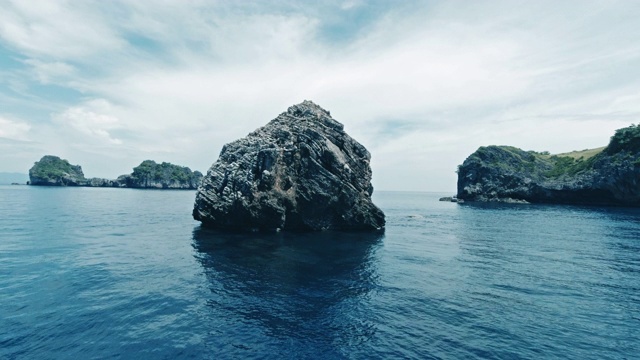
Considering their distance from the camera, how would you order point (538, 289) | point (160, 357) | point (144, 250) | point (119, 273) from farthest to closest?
point (144, 250) → point (119, 273) → point (538, 289) → point (160, 357)

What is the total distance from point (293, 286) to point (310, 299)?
12.5 feet

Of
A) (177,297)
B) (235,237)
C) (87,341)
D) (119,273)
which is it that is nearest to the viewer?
(87,341)

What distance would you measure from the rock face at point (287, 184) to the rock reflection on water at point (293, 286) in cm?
763

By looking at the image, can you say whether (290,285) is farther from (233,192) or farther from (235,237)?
(233,192)

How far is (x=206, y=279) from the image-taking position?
104 ft

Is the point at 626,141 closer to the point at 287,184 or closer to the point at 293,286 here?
the point at 287,184

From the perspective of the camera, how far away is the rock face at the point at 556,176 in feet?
385

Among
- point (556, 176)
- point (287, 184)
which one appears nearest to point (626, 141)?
point (556, 176)

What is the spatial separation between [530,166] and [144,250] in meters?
181

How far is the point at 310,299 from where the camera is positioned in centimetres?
2722

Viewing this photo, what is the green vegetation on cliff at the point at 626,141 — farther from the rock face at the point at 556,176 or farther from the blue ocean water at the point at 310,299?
the blue ocean water at the point at 310,299

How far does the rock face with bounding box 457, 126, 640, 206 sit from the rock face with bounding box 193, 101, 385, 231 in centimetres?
10989

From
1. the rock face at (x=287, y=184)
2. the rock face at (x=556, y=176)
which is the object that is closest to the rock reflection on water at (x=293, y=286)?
the rock face at (x=287, y=184)

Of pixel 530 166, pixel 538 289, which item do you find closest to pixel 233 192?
pixel 538 289
